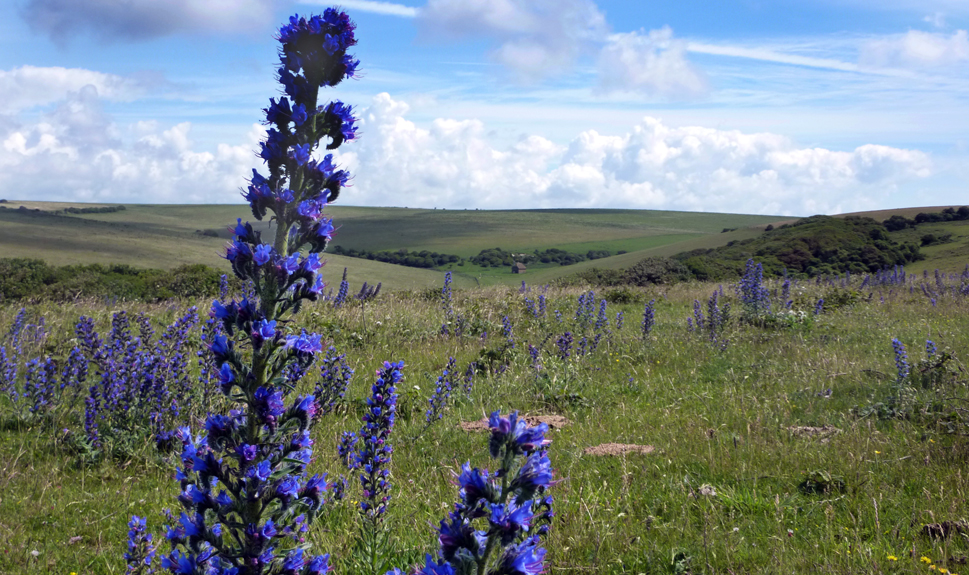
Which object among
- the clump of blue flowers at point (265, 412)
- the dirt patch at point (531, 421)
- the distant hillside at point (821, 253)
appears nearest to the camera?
the clump of blue flowers at point (265, 412)

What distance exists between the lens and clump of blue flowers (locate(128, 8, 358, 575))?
2211 millimetres

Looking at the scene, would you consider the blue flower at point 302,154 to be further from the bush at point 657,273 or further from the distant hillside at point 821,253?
the distant hillside at point 821,253

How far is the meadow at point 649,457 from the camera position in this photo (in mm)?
4090

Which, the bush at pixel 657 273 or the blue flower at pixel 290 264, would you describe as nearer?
the blue flower at pixel 290 264

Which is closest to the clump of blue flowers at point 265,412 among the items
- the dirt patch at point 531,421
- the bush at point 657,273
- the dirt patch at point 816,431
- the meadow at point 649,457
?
the meadow at point 649,457

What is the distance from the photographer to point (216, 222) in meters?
92.3

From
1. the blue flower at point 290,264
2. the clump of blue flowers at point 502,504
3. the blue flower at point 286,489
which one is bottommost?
the blue flower at point 286,489

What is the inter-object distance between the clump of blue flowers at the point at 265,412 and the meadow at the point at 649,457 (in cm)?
104

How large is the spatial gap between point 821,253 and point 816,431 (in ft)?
103

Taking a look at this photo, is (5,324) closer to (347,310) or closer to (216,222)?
(347,310)

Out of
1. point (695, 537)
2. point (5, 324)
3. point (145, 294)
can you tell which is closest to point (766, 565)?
point (695, 537)

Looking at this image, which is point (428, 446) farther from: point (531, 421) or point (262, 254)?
point (262, 254)

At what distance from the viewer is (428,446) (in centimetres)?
614

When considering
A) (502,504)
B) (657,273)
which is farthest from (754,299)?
(502,504)
